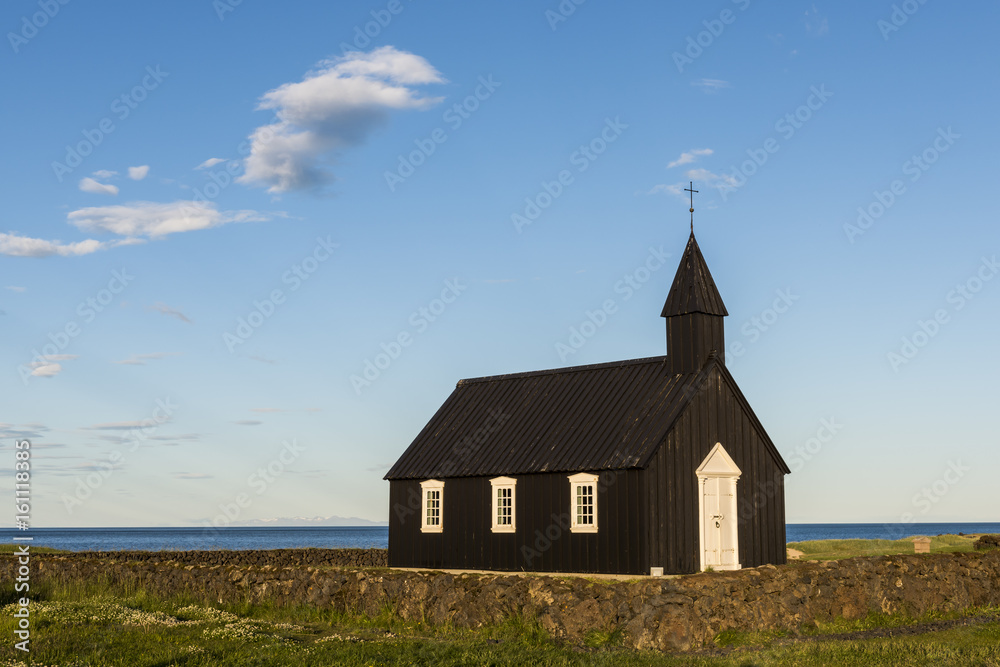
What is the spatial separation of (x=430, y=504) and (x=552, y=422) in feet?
18.0

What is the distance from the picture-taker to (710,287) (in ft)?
101

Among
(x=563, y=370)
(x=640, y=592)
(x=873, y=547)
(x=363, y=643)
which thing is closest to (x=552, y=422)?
(x=563, y=370)

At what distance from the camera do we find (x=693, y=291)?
30.3 metres

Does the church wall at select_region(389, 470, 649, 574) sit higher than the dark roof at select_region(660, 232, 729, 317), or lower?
lower

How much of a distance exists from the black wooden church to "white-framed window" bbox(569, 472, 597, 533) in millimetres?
39

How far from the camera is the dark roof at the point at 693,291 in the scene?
1187 inches

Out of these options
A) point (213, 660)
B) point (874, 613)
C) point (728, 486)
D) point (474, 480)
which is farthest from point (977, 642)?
point (474, 480)

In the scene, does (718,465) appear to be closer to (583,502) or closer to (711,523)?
(711,523)

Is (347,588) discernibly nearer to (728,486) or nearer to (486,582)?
(486,582)

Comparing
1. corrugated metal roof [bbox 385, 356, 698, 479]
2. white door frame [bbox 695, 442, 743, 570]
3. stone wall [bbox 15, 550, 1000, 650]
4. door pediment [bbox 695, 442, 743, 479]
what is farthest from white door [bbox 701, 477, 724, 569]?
stone wall [bbox 15, 550, 1000, 650]

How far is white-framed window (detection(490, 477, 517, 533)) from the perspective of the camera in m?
30.2

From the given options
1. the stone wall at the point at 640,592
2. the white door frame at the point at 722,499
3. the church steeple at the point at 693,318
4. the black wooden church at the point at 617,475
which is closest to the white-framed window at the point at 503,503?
the black wooden church at the point at 617,475

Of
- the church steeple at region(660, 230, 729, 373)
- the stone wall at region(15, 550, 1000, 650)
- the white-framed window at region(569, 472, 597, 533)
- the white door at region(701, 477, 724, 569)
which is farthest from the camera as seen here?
the church steeple at region(660, 230, 729, 373)

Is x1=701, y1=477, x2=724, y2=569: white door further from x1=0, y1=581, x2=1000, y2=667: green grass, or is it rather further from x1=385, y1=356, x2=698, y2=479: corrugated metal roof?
x1=0, y1=581, x2=1000, y2=667: green grass
